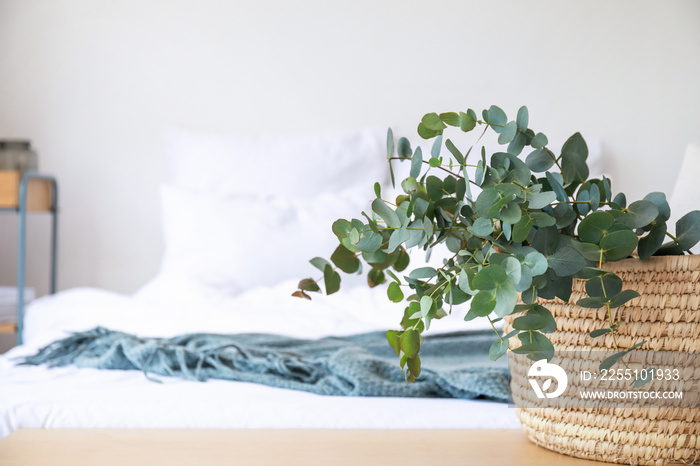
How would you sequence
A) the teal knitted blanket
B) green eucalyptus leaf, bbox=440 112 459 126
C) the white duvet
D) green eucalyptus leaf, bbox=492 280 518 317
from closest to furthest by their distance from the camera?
green eucalyptus leaf, bbox=492 280 518 317
green eucalyptus leaf, bbox=440 112 459 126
the white duvet
the teal knitted blanket

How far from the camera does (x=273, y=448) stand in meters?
0.62

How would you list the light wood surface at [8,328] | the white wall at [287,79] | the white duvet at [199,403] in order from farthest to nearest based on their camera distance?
the white wall at [287,79], the light wood surface at [8,328], the white duvet at [199,403]

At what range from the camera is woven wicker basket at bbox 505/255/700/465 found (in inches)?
19.7

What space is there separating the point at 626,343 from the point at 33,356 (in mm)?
1052

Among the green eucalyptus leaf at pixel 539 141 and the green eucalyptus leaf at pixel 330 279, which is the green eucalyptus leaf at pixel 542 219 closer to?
the green eucalyptus leaf at pixel 539 141

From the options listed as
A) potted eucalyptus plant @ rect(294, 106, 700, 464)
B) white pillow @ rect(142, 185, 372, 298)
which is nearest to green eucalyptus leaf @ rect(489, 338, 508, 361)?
potted eucalyptus plant @ rect(294, 106, 700, 464)

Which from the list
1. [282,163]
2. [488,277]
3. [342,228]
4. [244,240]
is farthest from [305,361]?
[282,163]

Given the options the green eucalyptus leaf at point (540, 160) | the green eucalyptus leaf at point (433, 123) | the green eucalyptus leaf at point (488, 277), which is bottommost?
the green eucalyptus leaf at point (488, 277)

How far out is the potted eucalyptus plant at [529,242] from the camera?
19.0 inches

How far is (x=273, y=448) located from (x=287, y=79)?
209cm

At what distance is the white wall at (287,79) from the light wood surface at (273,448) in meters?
1.91

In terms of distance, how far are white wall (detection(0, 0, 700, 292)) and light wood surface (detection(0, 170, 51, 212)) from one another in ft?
0.53

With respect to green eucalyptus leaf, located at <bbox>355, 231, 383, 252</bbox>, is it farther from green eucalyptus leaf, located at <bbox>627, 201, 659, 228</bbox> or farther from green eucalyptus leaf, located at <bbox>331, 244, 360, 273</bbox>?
green eucalyptus leaf, located at <bbox>627, 201, 659, 228</bbox>

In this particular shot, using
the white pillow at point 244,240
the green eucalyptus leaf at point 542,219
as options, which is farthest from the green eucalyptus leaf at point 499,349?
the white pillow at point 244,240
